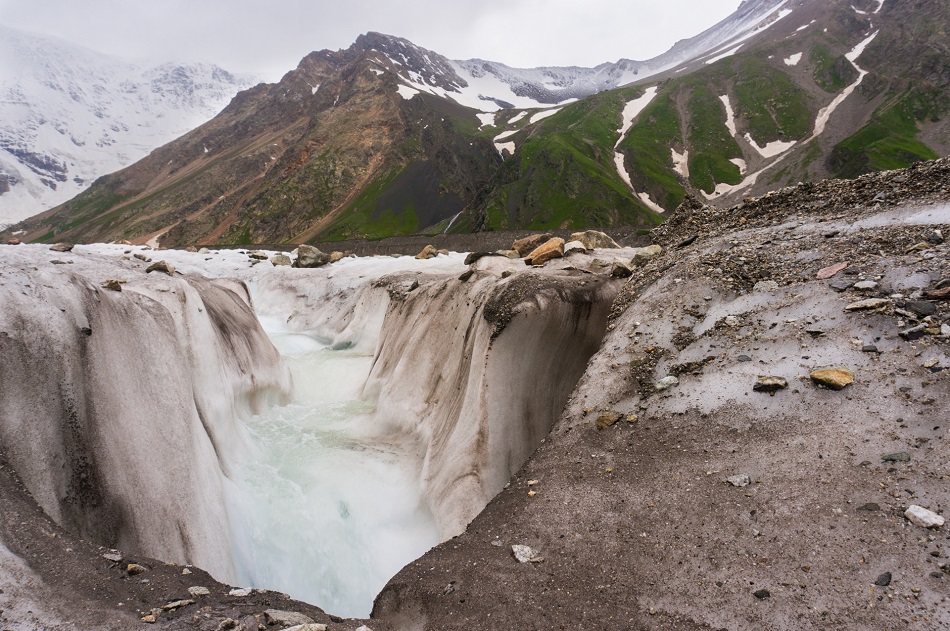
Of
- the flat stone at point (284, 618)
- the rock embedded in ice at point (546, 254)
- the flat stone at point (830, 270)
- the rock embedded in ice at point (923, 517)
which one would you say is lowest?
the rock embedded in ice at point (923, 517)

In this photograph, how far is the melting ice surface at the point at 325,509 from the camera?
10.9m

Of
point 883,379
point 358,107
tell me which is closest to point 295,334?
point 883,379

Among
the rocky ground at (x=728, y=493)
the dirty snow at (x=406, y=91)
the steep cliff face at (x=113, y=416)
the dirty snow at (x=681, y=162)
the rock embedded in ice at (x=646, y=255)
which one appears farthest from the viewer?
the dirty snow at (x=406, y=91)

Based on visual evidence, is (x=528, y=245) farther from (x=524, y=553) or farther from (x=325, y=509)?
(x=524, y=553)

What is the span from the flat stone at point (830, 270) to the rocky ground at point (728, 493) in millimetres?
38

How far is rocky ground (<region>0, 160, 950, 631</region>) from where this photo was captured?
514cm

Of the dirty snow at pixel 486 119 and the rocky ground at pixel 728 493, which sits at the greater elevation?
the dirty snow at pixel 486 119

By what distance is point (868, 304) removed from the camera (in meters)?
8.18

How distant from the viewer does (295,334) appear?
31.1 metres

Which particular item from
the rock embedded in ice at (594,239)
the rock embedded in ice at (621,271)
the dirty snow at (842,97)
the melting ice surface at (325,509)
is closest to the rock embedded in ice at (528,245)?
the rock embedded in ice at (594,239)

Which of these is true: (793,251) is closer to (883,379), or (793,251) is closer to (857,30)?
(883,379)

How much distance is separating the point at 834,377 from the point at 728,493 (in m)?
2.71

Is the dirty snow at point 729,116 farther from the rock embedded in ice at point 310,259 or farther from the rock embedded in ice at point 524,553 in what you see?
the rock embedded in ice at point 524,553

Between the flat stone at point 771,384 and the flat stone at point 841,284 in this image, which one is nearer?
the flat stone at point 771,384
